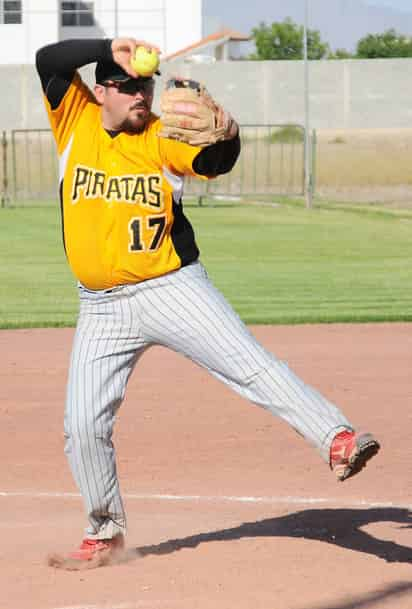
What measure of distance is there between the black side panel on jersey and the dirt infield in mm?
1314

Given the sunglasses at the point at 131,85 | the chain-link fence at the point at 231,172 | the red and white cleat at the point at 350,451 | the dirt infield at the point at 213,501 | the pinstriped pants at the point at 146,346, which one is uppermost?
the sunglasses at the point at 131,85

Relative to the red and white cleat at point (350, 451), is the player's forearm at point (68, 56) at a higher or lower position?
higher

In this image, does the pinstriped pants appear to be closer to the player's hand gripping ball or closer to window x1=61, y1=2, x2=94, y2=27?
the player's hand gripping ball

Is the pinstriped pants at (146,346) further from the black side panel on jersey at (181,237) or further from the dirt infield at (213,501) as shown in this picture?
the dirt infield at (213,501)

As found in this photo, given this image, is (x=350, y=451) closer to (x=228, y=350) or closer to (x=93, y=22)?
(x=228, y=350)

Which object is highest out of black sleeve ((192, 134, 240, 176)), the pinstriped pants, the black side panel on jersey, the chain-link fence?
black sleeve ((192, 134, 240, 176))

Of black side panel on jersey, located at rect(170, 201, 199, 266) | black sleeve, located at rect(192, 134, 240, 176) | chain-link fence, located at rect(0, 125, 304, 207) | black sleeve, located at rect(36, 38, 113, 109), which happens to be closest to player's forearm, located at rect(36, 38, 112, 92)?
black sleeve, located at rect(36, 38, 113, 109)

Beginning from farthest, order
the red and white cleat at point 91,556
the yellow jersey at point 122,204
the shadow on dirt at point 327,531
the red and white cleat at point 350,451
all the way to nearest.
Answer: the shadow on dirt at point 327,531
the red and white cleat at point 91,556
the yellow jersey at point 122,204
the red and white cleat at point 350,451

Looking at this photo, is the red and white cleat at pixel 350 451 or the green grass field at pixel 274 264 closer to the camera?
the red and white cleat at pixel 350 451

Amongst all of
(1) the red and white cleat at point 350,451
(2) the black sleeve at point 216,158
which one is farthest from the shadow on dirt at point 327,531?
(2) the black sleeve at point 216,158

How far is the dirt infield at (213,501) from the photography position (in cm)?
521

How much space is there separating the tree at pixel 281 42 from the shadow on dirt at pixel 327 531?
80874mm

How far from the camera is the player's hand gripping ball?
201 inches

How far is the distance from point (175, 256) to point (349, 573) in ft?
4.85
